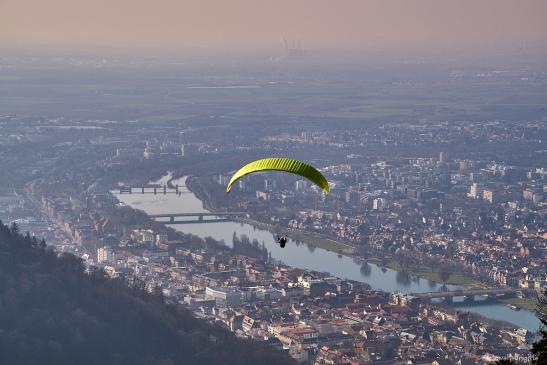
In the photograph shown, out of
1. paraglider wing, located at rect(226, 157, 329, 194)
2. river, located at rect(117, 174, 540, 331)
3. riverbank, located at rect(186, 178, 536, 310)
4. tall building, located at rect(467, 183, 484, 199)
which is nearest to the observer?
paraglider wing, located at rect(226, 157, 329, 194)

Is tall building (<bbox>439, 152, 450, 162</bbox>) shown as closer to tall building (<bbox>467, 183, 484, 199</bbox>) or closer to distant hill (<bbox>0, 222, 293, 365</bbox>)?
tall building (<bbox>467, 183, 484, 199</bbox>)

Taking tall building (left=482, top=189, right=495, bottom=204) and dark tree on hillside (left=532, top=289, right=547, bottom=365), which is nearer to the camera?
dark tree on hillside (left=532, top=289, right=547, bottom=365)

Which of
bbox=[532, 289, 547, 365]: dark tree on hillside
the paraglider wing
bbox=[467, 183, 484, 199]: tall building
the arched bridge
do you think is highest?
the paraglider wing

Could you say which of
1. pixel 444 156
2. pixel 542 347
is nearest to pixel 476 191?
pixel 444 156

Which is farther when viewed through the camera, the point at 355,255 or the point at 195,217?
the point at 195,217

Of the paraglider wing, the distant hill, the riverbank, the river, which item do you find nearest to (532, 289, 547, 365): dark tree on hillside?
the paraglider wing

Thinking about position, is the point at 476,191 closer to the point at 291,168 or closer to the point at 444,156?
the point at 444,156
